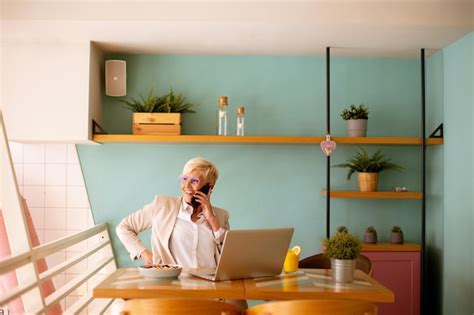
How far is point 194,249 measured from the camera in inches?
135

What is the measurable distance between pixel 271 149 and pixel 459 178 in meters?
1.41

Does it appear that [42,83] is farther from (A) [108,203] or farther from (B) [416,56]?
(B) [416,56]

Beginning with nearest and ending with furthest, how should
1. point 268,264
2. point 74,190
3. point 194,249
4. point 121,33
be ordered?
1. point 268,264
2. point 194,249
3. point 121,33
4. point 74,190

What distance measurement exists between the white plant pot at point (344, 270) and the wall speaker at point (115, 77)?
7.90 feet

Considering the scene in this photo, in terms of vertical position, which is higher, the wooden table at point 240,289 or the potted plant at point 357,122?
the potted plant at point 357,122

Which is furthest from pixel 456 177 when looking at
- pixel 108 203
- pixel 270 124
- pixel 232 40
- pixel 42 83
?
pixel 42 83

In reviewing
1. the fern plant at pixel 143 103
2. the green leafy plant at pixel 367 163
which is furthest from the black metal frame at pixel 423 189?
the fern plant at pixel 143 103

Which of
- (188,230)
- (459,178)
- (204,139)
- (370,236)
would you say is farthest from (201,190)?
(459,178)

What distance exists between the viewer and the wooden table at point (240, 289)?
2609mm

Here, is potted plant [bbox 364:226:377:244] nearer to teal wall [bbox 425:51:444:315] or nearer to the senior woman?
teal wall [bbox 425:51:444:315]

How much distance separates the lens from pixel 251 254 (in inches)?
112

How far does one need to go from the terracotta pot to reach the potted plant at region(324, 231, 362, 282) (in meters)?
1.68

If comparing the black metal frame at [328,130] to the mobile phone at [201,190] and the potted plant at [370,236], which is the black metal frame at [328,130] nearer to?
the potted plant at [370,236]

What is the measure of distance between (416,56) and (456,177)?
3.55ft
